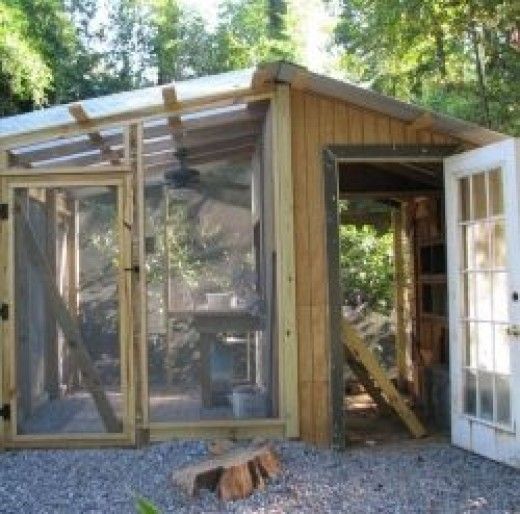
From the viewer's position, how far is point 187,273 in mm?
5801

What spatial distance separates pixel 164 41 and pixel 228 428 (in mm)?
16112

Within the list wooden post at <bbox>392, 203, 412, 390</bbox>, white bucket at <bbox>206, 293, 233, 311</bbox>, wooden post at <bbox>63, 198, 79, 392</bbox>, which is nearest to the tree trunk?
wooden post at <bbox>392, 203, 412, 390</bbox>

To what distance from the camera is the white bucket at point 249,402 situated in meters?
5.83

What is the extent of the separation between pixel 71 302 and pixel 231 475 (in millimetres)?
1874

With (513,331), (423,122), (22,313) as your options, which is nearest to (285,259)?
(423,122)

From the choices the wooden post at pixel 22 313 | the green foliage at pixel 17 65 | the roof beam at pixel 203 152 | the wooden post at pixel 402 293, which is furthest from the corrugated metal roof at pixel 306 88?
the green foliage at pixel 17 65

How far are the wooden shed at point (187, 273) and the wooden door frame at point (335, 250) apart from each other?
0.03 feet

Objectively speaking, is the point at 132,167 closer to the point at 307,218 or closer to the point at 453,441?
the point at 307,218

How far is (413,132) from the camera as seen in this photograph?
608cm

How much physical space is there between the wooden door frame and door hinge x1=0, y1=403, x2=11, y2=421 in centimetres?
223

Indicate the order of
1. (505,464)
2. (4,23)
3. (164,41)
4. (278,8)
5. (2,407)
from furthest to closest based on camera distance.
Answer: (278,8), (164,41), (4,23), (2,407), (505,464)

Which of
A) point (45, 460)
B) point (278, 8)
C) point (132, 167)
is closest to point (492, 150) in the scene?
point (132, 167)

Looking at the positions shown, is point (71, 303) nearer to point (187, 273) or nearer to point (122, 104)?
point (187, 273)

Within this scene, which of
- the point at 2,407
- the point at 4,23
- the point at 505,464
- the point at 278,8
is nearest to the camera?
the point at 505,464
